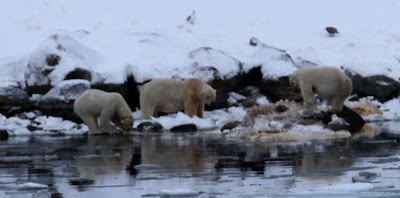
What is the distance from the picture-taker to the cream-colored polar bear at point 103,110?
14.5 metres

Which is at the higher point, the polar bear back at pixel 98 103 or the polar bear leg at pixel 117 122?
the polar bear back at pixel 98 103

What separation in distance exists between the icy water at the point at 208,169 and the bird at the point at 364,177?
0.08 m

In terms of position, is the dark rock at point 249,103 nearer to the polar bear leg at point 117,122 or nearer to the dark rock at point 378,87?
the dark rock at point 378,87

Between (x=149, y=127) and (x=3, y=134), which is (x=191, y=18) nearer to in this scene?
(x=149, y=127)

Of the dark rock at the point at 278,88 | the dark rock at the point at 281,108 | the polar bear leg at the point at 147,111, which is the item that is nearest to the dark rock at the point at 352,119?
the dark rock at the point at 281,108

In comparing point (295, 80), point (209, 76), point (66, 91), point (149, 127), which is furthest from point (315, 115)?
point (66, 91)

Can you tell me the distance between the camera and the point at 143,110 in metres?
16.9

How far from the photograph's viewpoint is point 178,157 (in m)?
7.73

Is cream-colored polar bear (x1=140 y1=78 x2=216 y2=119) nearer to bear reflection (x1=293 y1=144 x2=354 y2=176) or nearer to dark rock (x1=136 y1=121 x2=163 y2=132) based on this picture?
dark rock (x1=136 y1=121 x2=163 y2=132)

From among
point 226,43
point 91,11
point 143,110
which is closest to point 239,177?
point 143,110

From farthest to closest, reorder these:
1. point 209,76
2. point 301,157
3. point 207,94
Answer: point 209,76 < point 207,94 < point 301,157

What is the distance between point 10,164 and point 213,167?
260 cm

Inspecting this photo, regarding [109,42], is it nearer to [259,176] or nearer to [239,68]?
[239,68]

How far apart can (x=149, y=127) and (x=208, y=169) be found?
886 cm
